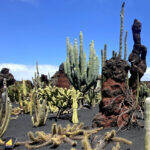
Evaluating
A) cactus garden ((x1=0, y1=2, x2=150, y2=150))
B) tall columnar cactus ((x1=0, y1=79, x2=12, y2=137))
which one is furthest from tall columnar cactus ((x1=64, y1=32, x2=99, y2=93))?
tall columnar cactus ((x1=0, y1=79, x2=12, y2=137))

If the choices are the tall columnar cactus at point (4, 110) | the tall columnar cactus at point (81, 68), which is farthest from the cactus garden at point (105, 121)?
the tall columnar cactus at point (81, 68)

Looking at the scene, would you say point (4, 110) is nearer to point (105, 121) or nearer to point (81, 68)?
point (105, 121)

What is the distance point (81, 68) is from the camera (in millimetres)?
10312

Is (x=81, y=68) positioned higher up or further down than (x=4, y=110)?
higher up

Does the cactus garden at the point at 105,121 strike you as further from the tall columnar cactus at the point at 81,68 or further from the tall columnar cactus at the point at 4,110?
the tall columnar cactus at the point at 81,68

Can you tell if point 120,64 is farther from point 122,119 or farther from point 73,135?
point 73,135

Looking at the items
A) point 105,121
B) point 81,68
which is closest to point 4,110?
point 105,121

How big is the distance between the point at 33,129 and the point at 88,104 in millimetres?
5048

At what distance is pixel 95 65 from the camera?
10.4m

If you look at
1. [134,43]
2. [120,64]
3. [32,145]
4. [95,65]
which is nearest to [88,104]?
[95,65]

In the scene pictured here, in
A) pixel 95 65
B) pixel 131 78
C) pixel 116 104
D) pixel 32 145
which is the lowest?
pixel 32 145

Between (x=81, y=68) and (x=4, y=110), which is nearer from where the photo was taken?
(x=4, y=110)

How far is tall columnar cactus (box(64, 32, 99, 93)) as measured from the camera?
33.3 feet

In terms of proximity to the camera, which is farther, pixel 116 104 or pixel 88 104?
pixel 88 104
